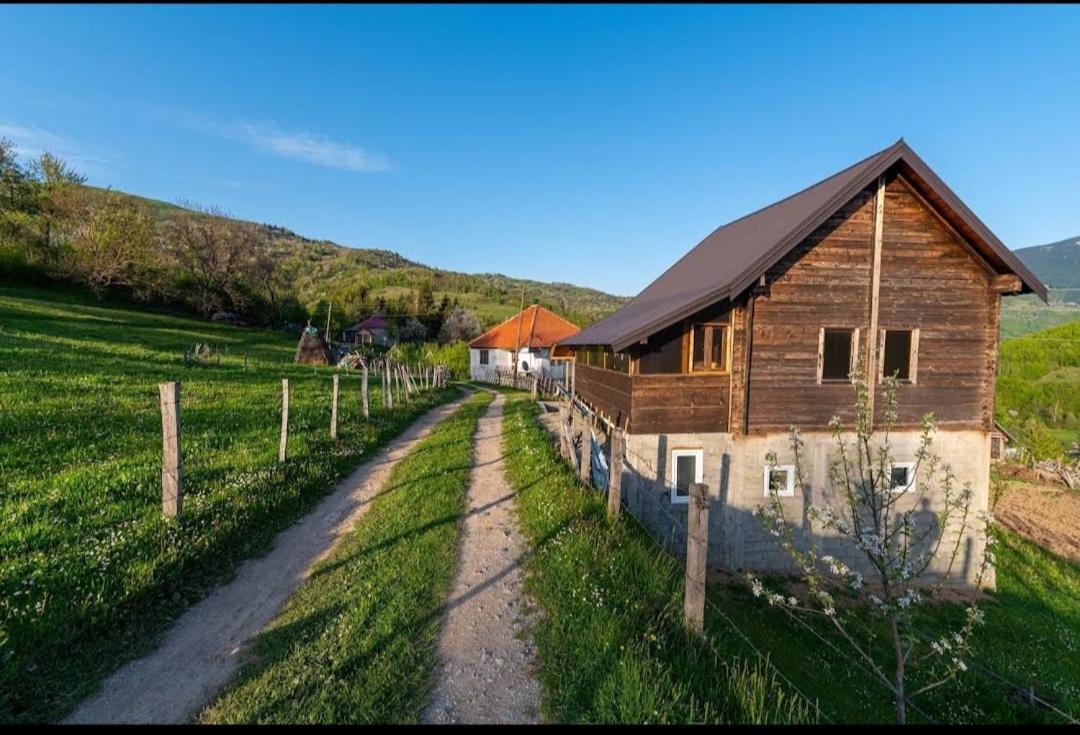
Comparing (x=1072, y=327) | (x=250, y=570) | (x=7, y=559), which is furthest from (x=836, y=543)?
(x=1072, y=327)

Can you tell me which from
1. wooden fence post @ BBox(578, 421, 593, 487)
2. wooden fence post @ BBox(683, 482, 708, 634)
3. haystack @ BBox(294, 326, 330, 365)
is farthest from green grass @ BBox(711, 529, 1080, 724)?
haystack @ BBox(294, 326, 330, 365)

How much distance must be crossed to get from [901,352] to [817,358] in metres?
2.55

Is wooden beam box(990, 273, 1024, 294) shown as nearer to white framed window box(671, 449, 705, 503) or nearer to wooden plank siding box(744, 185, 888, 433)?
wooden plank siding box(744, 185, 888, 433)

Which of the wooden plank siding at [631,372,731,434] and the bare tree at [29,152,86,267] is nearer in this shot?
the wooden plank siding at [631,372,731,434]

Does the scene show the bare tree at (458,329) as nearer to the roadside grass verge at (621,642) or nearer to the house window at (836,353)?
the house window at (836,353)

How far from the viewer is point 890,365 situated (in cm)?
1409

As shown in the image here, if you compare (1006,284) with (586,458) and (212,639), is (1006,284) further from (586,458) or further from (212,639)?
(212,639)

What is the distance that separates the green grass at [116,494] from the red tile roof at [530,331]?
29.8 m

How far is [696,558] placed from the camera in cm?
550

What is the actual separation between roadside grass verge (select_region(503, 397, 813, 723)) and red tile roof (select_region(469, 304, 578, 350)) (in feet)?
134

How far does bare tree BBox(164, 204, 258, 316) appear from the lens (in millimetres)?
51375

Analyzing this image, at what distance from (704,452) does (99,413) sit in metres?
16.0

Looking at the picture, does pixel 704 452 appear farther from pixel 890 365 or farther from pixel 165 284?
pixel 165 284

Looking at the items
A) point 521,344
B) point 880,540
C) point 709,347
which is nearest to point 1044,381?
point 521,344
